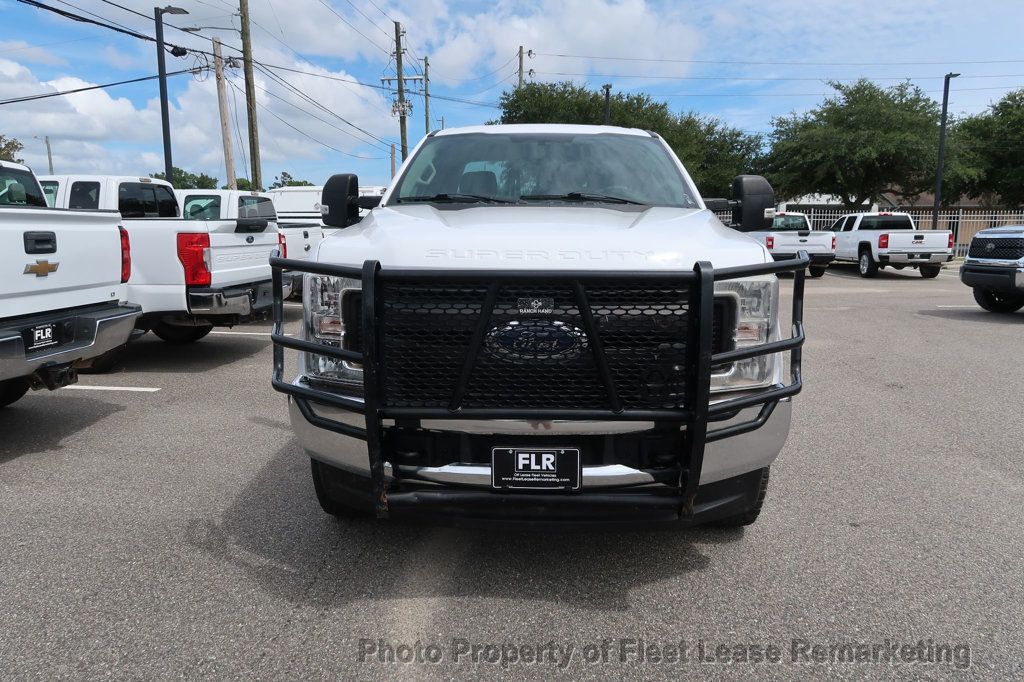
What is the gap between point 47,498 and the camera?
4.08m

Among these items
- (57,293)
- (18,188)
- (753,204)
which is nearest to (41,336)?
(57,293)

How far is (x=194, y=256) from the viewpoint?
281 inches

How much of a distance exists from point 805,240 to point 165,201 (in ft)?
53.1

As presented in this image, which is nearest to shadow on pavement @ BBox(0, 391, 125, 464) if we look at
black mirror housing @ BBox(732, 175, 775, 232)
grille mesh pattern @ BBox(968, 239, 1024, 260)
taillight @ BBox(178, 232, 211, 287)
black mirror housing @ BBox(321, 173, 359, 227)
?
taillight @ BBox(178, 232, 211, 287)

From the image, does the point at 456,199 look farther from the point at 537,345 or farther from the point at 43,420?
the point at 43,420

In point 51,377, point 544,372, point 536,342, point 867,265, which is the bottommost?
point 867,265

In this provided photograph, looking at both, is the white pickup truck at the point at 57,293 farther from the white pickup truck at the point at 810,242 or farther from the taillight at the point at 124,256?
the white pickup truck at the point at 810,242

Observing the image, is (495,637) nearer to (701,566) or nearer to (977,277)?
(701,566)

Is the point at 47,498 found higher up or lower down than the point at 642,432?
lower down

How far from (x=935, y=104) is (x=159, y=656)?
42730 millimetres

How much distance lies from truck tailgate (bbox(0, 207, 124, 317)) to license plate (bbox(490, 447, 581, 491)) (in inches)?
136

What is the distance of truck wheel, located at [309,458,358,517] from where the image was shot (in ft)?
10.3

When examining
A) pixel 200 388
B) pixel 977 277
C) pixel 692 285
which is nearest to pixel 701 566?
pixel 692 285

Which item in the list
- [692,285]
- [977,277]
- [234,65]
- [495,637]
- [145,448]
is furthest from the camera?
[234,65]
